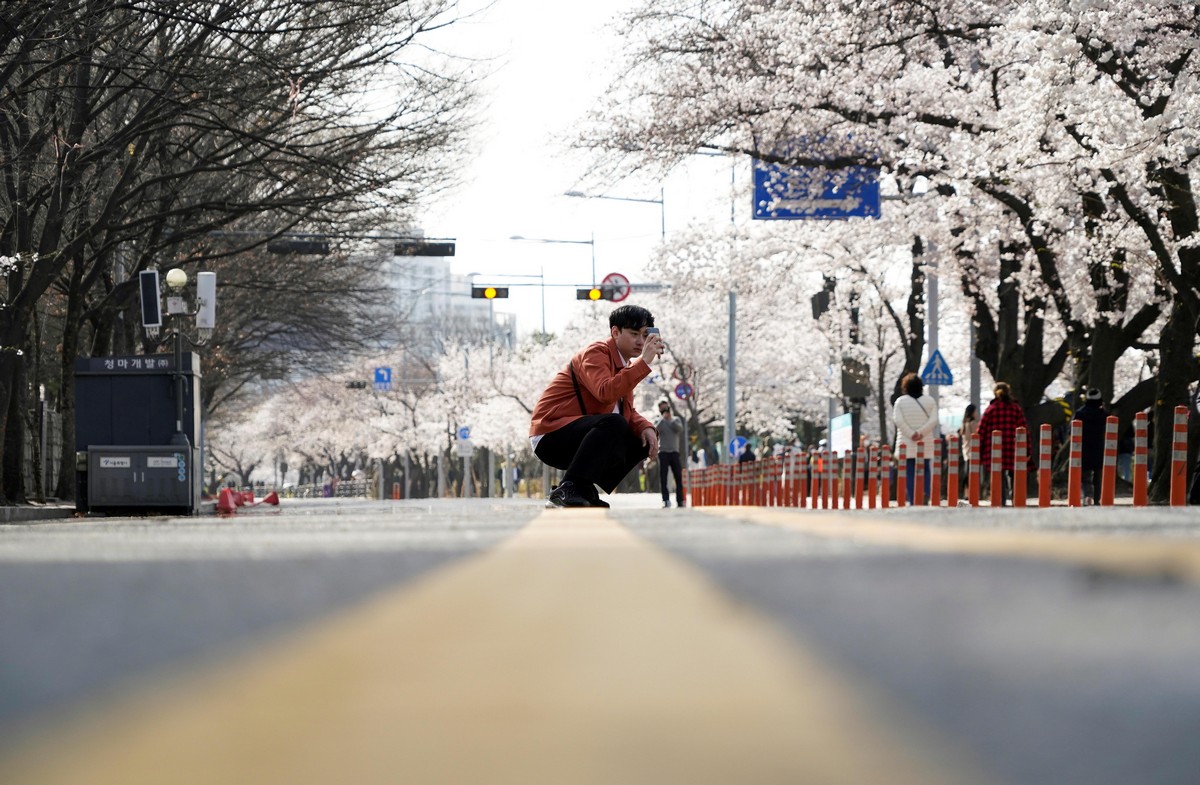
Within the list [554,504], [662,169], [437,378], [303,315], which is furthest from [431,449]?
[554,504]

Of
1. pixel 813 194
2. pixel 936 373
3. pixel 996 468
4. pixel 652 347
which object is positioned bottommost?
pixel 996 468

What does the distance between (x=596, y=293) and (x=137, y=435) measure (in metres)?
16.2

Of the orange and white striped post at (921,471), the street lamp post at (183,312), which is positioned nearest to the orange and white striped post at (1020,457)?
the orange and white striped post at (921,471)

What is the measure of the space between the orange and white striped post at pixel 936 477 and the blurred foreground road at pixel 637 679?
18.2m

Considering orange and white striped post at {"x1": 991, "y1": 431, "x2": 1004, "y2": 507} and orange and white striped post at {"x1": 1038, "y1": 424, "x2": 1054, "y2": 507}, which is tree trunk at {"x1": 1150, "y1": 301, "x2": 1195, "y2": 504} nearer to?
orange and white striped post at {"x1": 991, "y1": 431, "x2": 1004, "y2": 507}

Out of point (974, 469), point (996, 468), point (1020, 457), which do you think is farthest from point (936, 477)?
point (996, 468)

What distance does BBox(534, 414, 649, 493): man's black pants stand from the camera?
9305 mm

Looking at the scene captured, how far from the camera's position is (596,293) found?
37469mm

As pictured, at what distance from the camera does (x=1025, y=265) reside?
2541cm

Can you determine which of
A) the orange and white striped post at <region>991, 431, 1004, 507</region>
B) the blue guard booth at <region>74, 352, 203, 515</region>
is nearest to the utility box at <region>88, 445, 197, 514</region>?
the blue guard booth at <region>74, 352, 203, 515</region>

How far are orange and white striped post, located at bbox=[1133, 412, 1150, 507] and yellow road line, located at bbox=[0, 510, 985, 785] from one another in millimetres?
15749

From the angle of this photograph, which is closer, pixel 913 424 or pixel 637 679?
pixel 637 679

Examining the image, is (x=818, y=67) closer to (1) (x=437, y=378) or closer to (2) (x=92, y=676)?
(2) (x=92, y=676)

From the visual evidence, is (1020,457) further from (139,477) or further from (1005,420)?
(139,477)
